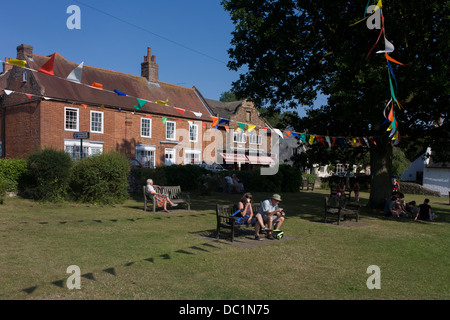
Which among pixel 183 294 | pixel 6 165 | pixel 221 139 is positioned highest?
pixel 221 139

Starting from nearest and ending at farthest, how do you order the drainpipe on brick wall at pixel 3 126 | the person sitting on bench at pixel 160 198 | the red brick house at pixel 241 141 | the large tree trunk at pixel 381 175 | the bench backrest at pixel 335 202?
1. the bench backrest at pixel 335 202
2. the person sitting on bench at pixel 160 198
3. the large tree trunk at pixel 381 175
4. the drainpipe on brick wall at pixel 3 126
5. the red brick house at pixel 241 141

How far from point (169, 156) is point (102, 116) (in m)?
7.75

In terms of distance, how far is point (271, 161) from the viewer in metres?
49.5

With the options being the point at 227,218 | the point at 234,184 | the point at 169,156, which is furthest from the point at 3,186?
the point at 169,156

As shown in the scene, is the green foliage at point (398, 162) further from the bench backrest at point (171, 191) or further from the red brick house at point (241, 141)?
the bench backrest at point (171, 191)

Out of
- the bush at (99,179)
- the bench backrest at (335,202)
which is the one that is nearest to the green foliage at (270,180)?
the bench backrest at (335,202)

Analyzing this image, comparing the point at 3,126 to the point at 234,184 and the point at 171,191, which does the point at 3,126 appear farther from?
the point at 171,191

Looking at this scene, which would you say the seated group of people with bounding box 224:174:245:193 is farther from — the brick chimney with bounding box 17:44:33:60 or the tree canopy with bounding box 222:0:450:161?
the brick chimney with bounding box 17:44:33:60

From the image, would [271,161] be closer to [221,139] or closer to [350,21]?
[221,139]

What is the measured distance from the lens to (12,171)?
16.5 meters

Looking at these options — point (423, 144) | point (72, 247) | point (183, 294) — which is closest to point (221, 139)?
point (423, 144)

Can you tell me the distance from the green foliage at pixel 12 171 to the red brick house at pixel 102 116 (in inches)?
357

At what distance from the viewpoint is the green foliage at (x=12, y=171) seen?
1620 cm

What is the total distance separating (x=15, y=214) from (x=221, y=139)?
102 ft
